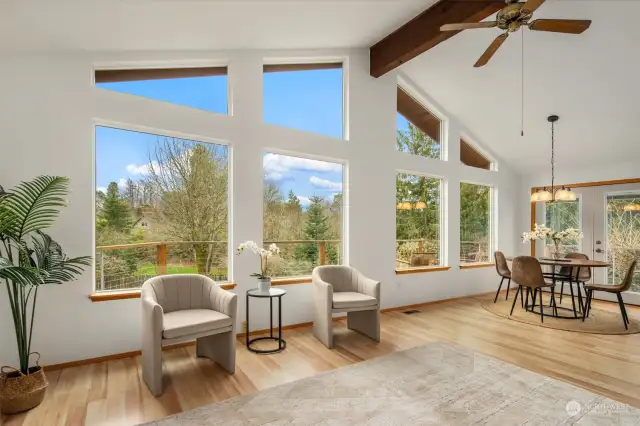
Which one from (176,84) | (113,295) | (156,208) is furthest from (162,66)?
(113,295)

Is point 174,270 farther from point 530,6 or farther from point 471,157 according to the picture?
point 471,157

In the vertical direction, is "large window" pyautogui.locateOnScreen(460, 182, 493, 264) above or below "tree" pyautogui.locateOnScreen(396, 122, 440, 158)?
below

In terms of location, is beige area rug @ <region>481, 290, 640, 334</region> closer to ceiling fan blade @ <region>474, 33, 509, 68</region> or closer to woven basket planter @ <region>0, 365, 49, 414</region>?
ceiling fan blade @ <region>474, 33, 509, 68</region>

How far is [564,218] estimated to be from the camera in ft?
22.3

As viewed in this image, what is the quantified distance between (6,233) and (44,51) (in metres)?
1.69

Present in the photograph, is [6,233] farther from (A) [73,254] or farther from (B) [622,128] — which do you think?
(B) [622,128]

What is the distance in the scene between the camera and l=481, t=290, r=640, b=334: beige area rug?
177 inches

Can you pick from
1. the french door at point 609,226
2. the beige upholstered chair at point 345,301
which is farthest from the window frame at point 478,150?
the beige upholstered chair at point 345,301

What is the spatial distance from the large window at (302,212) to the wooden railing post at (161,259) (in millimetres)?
1165

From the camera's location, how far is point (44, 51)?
10.3 ft

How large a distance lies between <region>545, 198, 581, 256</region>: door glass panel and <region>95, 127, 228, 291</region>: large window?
6.27m

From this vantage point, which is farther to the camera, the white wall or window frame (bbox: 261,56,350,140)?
window frame (bbox: 261,56,350,140)

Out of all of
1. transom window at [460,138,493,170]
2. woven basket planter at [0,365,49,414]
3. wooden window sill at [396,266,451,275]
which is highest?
transom window at [460,138,493,170]
